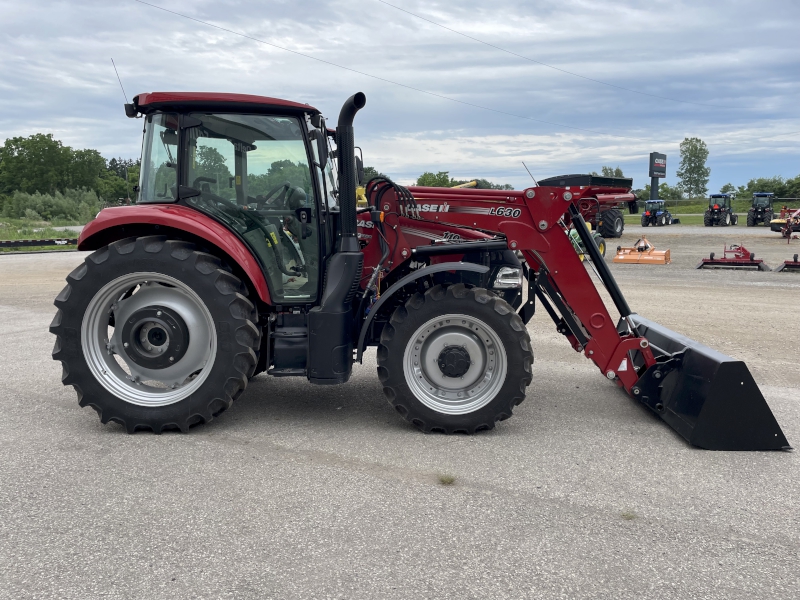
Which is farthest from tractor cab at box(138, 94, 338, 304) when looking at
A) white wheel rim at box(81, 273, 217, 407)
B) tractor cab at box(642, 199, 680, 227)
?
tractor cab at box(642, 199, 680, 227)

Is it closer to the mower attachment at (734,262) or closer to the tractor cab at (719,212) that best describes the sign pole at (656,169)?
the tractor cab at (719,212)

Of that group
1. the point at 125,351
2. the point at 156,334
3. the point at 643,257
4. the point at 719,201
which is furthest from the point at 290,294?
the point at 719,201

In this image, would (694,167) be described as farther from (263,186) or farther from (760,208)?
(263,186)

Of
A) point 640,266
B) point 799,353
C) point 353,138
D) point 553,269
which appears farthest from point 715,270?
point 353,138

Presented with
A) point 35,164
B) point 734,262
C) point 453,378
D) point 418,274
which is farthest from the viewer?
point 35,164

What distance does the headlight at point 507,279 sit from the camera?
5.68m

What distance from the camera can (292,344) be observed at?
481 centimetres

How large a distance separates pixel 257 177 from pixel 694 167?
3998 inches

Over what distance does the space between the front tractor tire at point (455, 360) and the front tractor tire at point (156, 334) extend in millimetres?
1071

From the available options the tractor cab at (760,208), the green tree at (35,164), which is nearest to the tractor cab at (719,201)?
the tractor cab at (760,208)

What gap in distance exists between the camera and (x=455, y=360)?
470cm

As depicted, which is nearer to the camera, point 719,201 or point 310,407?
point 310,407

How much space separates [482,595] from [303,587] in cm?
77

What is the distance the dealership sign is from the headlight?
6597cm
